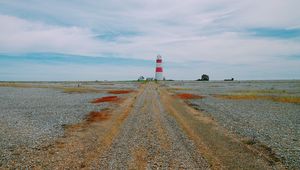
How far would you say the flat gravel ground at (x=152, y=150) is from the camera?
966cm

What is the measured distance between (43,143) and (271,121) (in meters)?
16.5

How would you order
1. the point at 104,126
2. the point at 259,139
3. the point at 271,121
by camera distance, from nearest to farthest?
1. the point at 259,139
2. the point at 104,126
3. the point at 271,121

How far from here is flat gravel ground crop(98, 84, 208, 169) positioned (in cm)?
966

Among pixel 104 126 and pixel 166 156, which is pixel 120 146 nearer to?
pixel 166 156

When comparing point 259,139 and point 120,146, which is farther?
point 259,139

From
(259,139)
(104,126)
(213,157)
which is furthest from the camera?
(104,126)

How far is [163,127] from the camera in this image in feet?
54.3

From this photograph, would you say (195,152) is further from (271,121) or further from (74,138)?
(271,121)

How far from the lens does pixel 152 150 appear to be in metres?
11.5

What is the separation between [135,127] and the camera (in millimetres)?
16484

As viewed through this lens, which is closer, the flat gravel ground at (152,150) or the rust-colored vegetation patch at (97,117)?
the flat gravel ground at (152,150)

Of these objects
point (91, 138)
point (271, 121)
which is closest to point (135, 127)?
point (91, 138)

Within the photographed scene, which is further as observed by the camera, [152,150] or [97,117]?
[97,117]

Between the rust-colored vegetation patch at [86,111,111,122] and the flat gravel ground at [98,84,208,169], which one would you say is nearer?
the flat gravel ground at [98,84,208,169]
